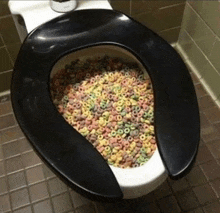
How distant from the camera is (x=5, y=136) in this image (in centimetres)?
108

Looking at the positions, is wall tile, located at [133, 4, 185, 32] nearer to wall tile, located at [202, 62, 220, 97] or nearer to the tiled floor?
wall tile, located at [202, 62, 220, 97]

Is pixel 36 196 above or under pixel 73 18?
under

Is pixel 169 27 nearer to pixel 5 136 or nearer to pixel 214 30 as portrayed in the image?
pixel 214 30

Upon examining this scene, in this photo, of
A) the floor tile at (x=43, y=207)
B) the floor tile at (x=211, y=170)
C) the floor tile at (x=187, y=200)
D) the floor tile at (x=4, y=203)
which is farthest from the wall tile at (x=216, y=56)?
the floor tile at (x=4, y=203)

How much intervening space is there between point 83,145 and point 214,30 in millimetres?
695

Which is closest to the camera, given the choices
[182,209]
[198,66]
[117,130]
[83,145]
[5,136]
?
[83,145]

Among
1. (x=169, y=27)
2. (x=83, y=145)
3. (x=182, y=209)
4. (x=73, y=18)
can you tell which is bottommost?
(x=182, y=209)

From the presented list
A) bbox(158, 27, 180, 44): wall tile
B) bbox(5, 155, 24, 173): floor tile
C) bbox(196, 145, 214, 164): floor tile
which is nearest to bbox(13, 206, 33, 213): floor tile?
bbox(5, 155, 24, 173): floor tile

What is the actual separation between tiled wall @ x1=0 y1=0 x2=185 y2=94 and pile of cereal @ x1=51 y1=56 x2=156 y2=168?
11.3 inches

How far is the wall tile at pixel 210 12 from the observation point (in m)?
0.95

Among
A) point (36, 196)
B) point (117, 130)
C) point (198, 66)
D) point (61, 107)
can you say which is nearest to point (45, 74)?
point (61, 107)

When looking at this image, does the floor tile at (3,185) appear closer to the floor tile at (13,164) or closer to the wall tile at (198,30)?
the floor tile at (13,164)

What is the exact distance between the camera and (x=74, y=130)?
0.59 metres

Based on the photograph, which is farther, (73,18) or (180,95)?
(73,18)
